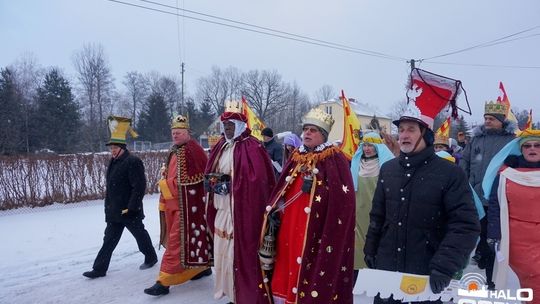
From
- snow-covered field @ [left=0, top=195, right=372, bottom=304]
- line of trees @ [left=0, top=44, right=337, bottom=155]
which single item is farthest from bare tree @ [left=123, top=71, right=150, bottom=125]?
Result: snow-covered field @ [left=0, top=195, right=372, bottom=304]

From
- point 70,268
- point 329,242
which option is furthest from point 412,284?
point 70,268

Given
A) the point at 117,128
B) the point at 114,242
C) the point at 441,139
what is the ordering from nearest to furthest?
1. the point at 114,242
2. the point at 117,128
3. the point at 441,139

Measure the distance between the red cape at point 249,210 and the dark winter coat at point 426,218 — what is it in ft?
4.51

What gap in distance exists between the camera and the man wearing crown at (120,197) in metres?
5.36

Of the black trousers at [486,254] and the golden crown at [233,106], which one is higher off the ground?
the golden crown at [233,106]

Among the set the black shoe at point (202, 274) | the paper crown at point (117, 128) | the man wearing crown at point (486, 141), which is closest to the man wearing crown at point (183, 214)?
the black shoe at point (202, 274)

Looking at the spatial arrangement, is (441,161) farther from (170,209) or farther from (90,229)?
(90,229)

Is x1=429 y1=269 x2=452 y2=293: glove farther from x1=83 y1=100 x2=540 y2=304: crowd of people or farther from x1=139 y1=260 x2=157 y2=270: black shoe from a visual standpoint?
x1=139 y1=260 x2=157 y2=270: black shoe

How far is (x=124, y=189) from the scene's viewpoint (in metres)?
5.49

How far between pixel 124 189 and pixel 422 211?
4.27 m

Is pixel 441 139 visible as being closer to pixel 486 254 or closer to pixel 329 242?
pixel 486 254

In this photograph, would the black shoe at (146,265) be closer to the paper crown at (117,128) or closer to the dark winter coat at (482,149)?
the paper crown at (117,128)

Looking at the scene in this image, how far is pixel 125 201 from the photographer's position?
549 cm

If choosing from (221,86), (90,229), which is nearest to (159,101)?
(221,86)
